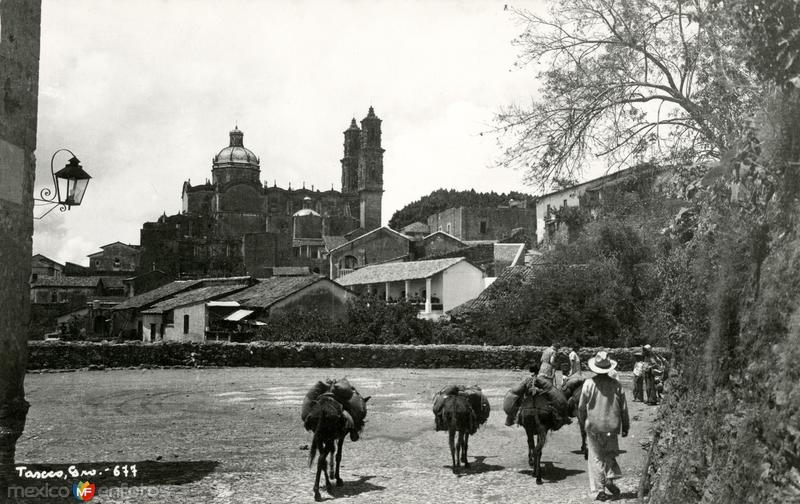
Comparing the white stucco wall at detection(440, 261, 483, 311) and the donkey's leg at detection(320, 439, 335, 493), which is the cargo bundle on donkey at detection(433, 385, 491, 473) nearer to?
the donkey's leg at detection(320, 439, 335, 493)

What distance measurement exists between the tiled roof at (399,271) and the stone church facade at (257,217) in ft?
85.5

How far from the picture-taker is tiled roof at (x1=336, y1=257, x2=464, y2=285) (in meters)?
46.5

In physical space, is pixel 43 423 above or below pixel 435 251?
below

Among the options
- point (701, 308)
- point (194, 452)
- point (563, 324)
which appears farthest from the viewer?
point (563, 324)

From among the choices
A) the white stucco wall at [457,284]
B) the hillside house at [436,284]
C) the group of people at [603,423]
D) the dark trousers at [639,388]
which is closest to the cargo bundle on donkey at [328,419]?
the group of people at [603,423]

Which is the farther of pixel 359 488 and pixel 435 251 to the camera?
pixel 435 251

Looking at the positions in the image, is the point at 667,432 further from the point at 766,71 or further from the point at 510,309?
the point at 510,309

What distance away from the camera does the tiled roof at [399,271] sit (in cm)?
4653

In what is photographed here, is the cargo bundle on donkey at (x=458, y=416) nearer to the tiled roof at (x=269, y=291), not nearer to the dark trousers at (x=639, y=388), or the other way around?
the dark trousers at (x=639, y=388)

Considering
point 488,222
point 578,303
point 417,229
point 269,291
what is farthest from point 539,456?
point 417,229

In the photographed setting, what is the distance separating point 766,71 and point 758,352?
2.21 metres

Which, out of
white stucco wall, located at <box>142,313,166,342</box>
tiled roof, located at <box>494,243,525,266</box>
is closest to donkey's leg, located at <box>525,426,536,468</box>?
white stucco wall, located at <box>142,313,166,342</box>

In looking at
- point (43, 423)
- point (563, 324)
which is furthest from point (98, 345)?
point (563, 324)

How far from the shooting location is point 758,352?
211 inches
